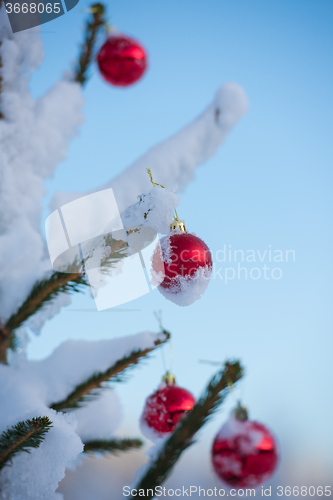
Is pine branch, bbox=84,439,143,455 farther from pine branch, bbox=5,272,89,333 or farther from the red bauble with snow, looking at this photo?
the red bauble with snow

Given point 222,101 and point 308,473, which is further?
point 308,473

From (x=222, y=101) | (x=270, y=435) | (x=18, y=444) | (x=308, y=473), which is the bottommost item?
(x=308, y=473)

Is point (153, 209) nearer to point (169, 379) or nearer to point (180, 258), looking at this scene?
point (180, 258)

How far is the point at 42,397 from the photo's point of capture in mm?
897

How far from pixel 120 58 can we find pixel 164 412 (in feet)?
4.18

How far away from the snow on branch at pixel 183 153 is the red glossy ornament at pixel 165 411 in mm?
615

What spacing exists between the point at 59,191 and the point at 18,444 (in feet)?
2.48

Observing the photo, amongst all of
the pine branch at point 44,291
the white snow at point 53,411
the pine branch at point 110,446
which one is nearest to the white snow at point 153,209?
the pine branch at point 44,291

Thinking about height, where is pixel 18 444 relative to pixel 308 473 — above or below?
above

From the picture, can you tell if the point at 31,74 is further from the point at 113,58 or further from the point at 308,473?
the point at 308,473

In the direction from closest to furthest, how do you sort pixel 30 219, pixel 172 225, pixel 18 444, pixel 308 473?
pixel 18 444, pixel 172 225, pixel 30 219, pixel 308 473

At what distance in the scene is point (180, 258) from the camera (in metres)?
0.80

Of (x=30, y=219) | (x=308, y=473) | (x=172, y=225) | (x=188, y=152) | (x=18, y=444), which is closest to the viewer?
(x=18, y=444)

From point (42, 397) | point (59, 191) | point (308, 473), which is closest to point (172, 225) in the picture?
point (59, 191)
